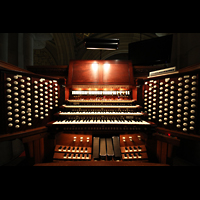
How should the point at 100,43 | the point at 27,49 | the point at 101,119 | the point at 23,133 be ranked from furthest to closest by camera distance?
the point at 27,49, the point at 100,43, the point at 101,119, the point at 23,133

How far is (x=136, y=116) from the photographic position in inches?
75.1

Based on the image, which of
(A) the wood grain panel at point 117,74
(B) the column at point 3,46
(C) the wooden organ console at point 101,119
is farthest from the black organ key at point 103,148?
(B) the column at point 3,46

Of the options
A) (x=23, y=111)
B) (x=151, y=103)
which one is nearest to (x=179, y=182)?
(x=151, y=103)

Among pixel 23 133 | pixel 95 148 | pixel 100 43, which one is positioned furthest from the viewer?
pixel 100 43

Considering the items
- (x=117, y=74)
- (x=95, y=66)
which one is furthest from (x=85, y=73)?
(x=117, y=74)

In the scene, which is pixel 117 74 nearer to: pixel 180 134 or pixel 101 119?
pixel 101 119

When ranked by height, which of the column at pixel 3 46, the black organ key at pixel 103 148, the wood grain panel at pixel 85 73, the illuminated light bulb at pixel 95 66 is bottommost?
the black organ key at pixel 103 148

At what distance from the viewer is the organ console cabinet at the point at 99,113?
5.22 feet

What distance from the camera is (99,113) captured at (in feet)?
6.21

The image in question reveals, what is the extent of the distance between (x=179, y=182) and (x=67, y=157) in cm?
212

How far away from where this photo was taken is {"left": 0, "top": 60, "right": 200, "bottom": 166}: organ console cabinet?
1590mm

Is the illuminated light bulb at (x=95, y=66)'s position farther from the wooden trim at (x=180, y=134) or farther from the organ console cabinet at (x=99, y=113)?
the wooden trim at (x=180, y=134)

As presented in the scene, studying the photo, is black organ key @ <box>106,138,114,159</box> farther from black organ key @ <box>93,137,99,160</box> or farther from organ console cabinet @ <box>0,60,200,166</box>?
black organ key @ <box>93,137,99,160</box>

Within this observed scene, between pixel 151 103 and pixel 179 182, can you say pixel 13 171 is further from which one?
pixel 151 103
